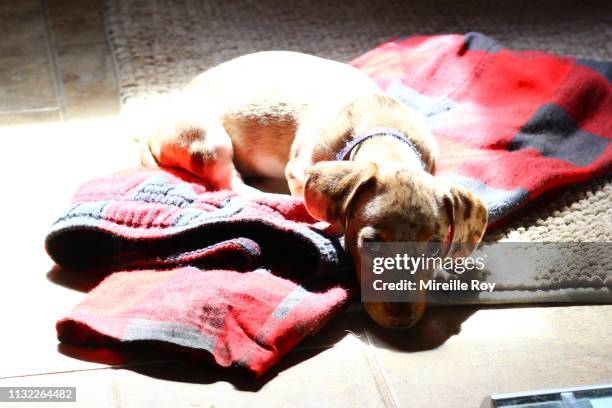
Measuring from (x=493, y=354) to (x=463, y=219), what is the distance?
333 mm

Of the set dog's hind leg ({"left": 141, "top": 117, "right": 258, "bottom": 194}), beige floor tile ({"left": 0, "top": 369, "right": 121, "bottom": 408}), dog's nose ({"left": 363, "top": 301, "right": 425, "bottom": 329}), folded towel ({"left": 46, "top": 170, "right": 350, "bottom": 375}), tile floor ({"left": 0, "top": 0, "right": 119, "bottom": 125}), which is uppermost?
tile floor ({"left": 0, "top": 0, "right": 119, "bottom": 125})

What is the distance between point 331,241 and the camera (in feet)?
6.91

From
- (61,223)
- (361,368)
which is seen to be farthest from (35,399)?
(361,368)

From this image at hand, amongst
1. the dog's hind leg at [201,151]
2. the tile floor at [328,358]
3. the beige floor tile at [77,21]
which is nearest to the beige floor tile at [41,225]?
the tile floor at [328,358]

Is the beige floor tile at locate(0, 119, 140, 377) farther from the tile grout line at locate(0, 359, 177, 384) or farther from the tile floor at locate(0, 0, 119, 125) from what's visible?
the tile floor at locate(0, 0, 119, 125)

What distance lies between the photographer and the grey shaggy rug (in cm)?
333

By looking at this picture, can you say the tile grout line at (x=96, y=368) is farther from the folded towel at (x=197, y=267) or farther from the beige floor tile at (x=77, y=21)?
the beige floor tile at (x=77, y=21)

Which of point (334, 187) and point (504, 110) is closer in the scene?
point (334, 187)

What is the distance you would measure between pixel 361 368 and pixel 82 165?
1.26 m

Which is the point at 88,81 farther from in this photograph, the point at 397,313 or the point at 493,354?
the point at 493,354

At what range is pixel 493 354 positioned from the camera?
1977mm

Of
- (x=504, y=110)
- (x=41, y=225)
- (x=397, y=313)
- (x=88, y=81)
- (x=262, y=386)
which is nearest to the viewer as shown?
(x=262, y=386)

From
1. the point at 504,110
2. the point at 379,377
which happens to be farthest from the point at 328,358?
the point at 504,110

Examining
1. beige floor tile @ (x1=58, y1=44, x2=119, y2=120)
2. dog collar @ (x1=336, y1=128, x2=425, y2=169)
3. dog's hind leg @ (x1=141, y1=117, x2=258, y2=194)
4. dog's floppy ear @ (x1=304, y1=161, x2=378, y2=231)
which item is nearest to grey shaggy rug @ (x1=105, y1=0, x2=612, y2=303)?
beige floor tile @ (x1=58, y1=44, x2=119, y2=120)
